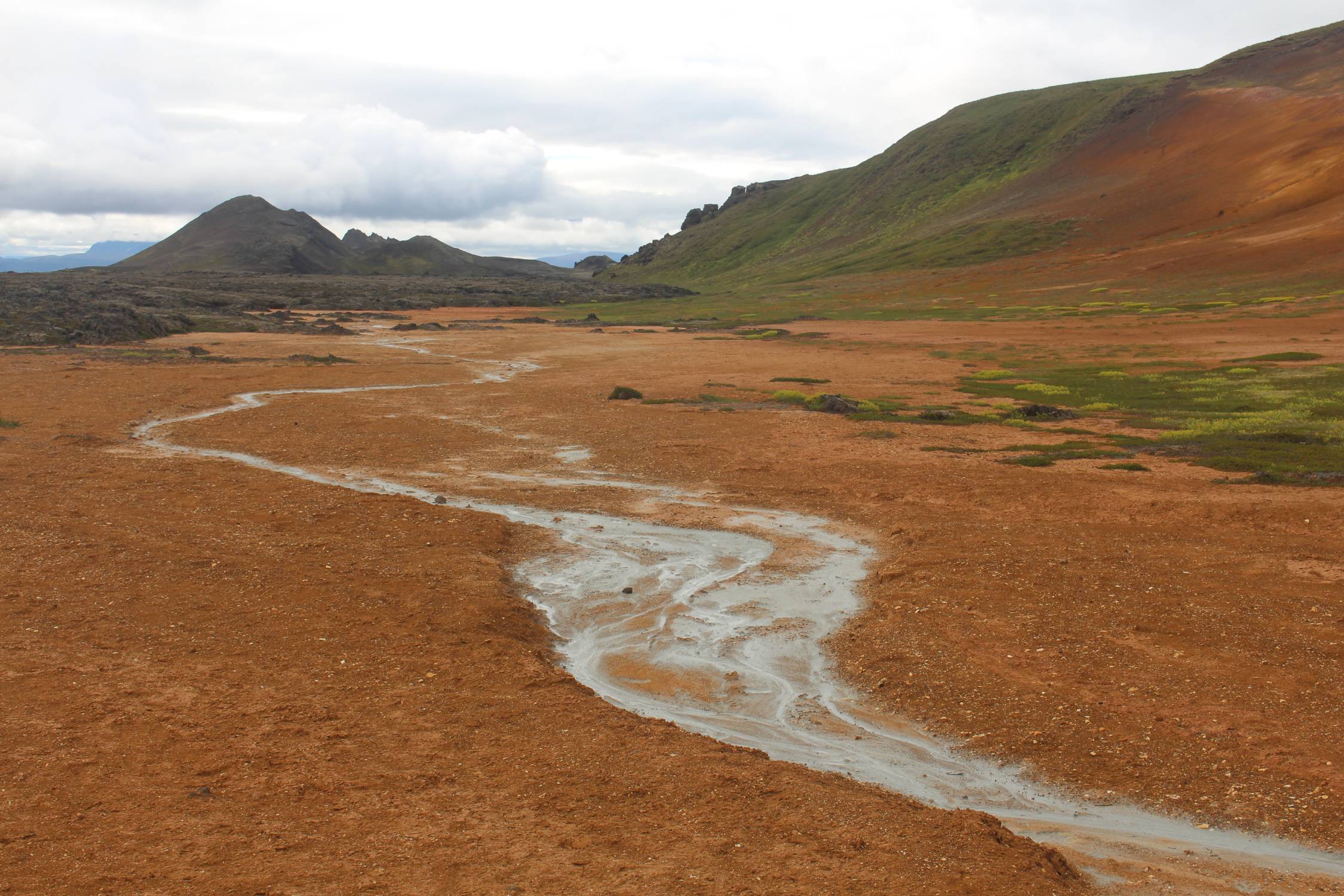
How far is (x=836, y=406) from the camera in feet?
100

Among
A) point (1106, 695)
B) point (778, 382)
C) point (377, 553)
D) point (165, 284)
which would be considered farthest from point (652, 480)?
point (165, 284)

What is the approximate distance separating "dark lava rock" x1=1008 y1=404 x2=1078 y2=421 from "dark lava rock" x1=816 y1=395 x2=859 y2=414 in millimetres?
5003

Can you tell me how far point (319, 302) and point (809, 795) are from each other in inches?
4277

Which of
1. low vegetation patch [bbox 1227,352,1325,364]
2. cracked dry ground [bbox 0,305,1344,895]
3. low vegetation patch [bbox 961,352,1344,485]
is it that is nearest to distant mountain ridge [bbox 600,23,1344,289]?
low vegetation patch [bbox 1227,352,1325,364]

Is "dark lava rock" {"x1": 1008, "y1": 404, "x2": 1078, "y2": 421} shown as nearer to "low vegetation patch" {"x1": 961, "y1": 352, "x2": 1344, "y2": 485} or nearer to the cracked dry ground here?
"low vegetation patch" {"x1": 961, "y1": 352, "x2": 1344, "y2": 485}

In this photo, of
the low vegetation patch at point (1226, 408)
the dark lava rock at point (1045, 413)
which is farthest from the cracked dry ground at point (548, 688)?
the dark lava rock at point (1045, 413)

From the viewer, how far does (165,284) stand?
114125 millimetres

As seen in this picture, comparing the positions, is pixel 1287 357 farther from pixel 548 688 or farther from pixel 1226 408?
pixel 548 688

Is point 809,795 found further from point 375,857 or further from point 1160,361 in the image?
point 1160,361

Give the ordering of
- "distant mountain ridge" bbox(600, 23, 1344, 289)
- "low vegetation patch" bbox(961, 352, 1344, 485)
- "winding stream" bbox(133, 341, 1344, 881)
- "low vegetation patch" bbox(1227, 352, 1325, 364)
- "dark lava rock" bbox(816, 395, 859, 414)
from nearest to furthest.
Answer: "winding stream" bbox(133, 341, 1344, 881) → "low vegetation patch" bbox(961, 352, 1344, 485) → "dark lava rock" bbox(816, 395, 859, 414) → "low vegetation patch" bbox(1227, 352, 1325, 364) → "distant mountain ridge" bbox(600, 23, 1344, 289)

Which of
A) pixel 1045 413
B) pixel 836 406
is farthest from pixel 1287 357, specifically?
pixel 836 406

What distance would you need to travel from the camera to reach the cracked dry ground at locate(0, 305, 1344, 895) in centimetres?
720

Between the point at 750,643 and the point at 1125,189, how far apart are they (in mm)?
138681

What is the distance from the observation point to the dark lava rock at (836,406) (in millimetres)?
30422
